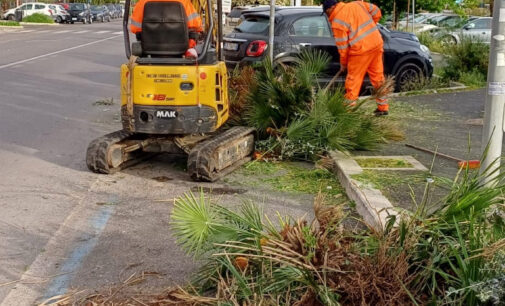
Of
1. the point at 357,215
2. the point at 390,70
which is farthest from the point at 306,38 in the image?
the point at 357,215

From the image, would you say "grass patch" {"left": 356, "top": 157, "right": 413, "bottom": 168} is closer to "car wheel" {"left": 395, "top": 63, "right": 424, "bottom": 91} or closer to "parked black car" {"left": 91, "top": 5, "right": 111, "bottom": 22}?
"car wheel" {"left": 395, "top": 63, "right": 424, "bottom": 91}

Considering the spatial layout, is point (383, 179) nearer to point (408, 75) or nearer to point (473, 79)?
point (408, 75)

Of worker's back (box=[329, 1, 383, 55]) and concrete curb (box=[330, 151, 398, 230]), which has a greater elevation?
worker's back (box=[329, 1, 383, 55])

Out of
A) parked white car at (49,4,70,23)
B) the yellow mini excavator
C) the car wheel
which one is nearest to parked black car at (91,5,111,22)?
parked white car at (49,4,70,23)

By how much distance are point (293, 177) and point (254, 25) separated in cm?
622

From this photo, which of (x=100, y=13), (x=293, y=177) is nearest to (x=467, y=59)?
(x=293, y=177)

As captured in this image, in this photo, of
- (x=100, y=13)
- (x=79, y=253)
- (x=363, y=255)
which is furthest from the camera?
(x=100, y=13)

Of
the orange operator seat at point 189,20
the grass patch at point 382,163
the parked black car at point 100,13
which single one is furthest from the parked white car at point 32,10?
the grass patch at point 382,163

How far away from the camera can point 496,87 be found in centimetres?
542

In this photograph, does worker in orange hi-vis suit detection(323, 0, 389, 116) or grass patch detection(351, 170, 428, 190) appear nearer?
grass patch detection(351, 170, 428, 190)

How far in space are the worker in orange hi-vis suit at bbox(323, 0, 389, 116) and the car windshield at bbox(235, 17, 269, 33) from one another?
3314 mm

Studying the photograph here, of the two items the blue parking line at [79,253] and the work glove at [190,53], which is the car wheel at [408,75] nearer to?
the work glove at [190,53]

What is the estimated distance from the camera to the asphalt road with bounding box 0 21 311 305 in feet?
17.4

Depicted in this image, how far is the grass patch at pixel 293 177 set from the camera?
7648 millimetres
